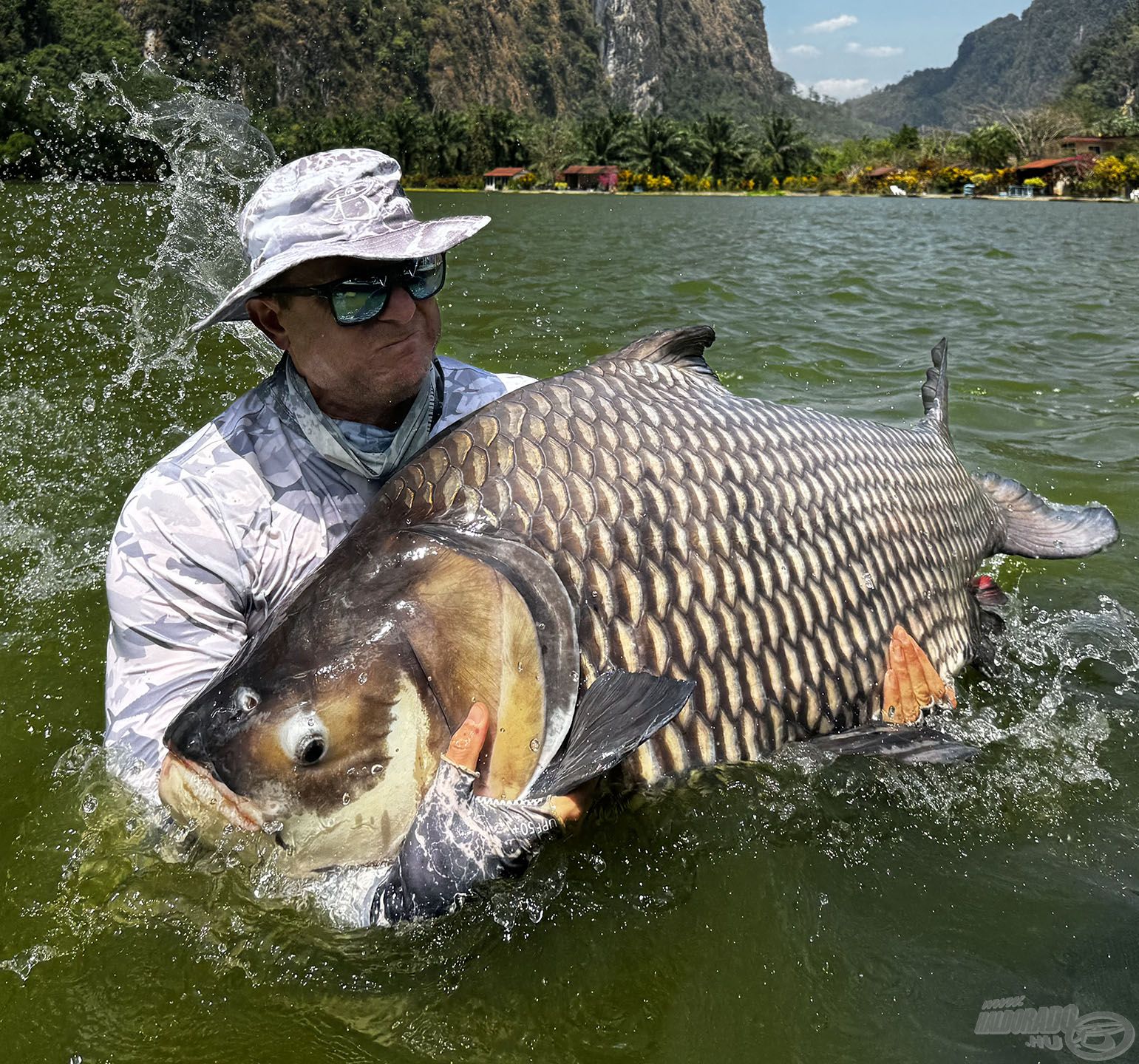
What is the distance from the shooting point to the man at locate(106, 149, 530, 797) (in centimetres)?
211

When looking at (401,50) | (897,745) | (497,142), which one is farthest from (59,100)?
(401,50)

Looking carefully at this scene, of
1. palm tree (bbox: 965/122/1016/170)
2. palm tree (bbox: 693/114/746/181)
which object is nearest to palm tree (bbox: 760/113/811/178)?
palm tree (bbox: 693/114/746/181)

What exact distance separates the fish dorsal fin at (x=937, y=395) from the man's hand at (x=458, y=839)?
2.48m

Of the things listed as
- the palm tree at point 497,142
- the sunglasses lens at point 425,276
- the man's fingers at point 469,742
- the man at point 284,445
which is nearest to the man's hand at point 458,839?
the man's fingers at point 469,742

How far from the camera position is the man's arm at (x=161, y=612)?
6.78ft

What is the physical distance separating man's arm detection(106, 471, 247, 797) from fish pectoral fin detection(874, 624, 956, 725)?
1.83 meters

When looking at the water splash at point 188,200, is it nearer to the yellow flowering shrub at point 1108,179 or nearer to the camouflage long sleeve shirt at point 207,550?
the camouflage long sleeve shirt at point 207,550

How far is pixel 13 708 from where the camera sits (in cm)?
315

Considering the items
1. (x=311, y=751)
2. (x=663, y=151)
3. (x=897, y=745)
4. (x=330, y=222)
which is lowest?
(x=897, y=745)

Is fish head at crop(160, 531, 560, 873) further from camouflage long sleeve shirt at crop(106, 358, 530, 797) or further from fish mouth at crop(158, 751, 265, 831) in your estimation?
camouflage long sleeve shirt at crop(106, 358, 530, 797)

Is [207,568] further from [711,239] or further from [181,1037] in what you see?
[711,239]

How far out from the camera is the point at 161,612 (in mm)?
2121

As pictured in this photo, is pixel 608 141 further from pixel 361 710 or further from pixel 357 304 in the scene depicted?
pixel 361 710

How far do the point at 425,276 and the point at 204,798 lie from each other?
1333 mm
